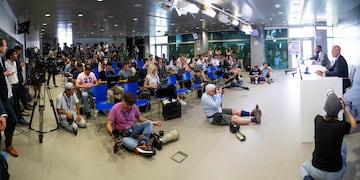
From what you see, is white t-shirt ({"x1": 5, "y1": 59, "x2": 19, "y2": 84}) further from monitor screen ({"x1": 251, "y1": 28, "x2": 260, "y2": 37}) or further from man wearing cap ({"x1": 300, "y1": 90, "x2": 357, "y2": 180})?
monitor screen ({"x1": 251, "y1": 28, "x2": 260, "y2": 37})

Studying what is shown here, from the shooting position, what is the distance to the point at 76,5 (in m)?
10.1

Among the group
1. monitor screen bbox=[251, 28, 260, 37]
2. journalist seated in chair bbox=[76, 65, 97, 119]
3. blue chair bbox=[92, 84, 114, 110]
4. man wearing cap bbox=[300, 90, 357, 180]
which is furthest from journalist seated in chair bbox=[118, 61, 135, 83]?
monitor screen bbox=[251, 28, 260, 37]

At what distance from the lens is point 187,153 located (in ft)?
15.0

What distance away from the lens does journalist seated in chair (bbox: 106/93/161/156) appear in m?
4.56

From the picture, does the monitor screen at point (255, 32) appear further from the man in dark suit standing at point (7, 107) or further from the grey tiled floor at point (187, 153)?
the man in dark suit standing at point (7, 107)

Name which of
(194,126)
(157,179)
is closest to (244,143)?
(194,126)

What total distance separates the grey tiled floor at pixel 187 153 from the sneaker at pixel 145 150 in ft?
0.29

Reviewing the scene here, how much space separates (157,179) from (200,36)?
21661 millimetres

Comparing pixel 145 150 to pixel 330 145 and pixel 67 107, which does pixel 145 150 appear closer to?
pixel 67 107

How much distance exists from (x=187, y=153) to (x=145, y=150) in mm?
642

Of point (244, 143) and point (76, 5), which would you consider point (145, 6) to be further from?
point (244, 143)

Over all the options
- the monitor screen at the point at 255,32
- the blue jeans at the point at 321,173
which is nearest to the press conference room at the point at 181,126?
the blue jeans at the point at 321,173

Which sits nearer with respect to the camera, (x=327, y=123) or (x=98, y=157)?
(x=327, y=123)

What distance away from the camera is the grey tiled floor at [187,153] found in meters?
3.86
